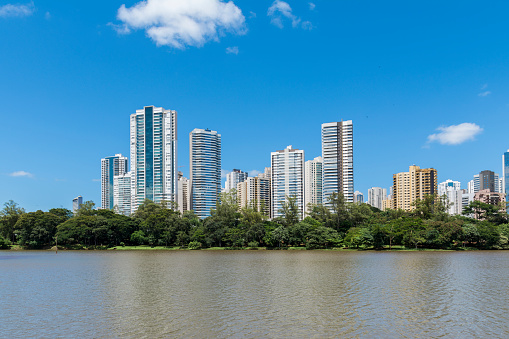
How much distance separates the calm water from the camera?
18281 millimetres

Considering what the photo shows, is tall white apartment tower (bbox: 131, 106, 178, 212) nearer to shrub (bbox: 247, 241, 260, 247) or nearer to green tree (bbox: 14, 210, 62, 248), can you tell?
green tree (bbox: 14, 210, 62, 248)

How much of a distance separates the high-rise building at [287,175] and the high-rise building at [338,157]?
14241 mm

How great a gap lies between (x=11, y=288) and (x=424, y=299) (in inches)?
1130

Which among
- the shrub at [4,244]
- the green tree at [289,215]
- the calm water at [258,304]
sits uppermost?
the green tree at [289,215]

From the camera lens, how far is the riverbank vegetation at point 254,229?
76.8 m

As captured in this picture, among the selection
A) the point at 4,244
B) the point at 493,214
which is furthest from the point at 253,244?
the point at 4,244

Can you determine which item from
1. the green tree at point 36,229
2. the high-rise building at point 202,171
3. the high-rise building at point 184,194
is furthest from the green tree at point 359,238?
the high-rise building at point 184,194

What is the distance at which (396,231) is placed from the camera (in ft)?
250

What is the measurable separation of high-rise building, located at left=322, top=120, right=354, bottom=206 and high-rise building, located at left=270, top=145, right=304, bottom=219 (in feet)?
46.7

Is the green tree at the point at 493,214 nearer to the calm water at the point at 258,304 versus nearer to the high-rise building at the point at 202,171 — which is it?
the calm water at the point at 258,304

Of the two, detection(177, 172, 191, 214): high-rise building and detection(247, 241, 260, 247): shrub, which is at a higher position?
detection(177, 172, 191, 214): high-rise building

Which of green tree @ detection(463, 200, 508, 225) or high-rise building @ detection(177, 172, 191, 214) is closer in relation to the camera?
green tree @ detection(463, 200, 508, 225)

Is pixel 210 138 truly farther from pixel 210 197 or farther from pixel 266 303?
pixel 266 303

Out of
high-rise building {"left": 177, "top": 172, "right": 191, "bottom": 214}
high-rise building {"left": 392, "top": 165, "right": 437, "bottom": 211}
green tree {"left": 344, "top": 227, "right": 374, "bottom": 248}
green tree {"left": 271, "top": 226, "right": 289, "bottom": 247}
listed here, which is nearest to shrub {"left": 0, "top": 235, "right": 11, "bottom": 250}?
green tree {"left": 271, "top": 226, "right": 289, "bottom": 247}
